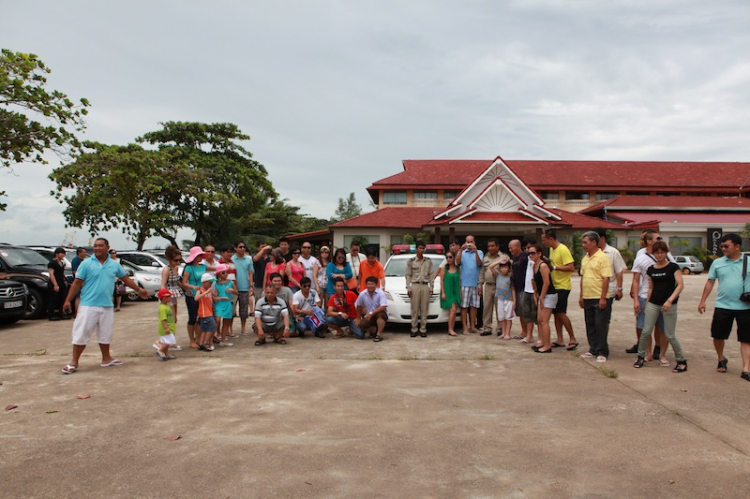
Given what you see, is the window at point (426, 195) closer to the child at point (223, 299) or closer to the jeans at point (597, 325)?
the child at point (223, 299)

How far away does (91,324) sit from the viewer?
6344 millimetres

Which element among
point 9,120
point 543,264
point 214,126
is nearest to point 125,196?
point 9,120

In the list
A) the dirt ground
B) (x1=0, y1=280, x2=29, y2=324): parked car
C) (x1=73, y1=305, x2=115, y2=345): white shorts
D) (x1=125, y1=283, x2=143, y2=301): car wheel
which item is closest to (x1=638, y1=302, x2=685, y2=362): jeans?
the dirt ground

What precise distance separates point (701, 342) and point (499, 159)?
21598 mm

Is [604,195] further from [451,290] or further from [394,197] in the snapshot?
[451,290]

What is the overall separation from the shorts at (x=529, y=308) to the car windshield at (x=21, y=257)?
37.1 feet

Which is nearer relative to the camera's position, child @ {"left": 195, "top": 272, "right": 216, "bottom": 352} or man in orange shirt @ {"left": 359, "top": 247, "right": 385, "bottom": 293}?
child @ {"left": 195, "top": 272, "right": 216, "bottom": 352}

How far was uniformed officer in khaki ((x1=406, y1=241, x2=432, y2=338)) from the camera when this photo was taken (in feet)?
28.5

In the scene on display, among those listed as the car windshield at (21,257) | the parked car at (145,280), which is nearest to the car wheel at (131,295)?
the parked car at (145,280)

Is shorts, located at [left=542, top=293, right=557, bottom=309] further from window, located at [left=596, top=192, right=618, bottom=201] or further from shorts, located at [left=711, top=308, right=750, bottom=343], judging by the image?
window, located at [left=596, top=192, right=618, bottom=201]

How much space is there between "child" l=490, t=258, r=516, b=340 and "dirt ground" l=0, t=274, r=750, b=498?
57.8 inches

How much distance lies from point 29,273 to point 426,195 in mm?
27020

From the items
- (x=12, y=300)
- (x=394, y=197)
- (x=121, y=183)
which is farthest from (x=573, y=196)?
(x=12, y=300)

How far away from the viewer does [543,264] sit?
7.12 meters
